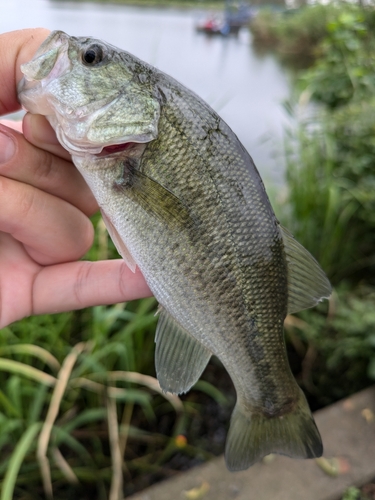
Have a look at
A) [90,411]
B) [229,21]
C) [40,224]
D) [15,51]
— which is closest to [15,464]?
[90,411]

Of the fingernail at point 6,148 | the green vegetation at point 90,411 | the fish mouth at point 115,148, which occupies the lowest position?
the green vegetation at point 90,411

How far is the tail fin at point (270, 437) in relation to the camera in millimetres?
1141

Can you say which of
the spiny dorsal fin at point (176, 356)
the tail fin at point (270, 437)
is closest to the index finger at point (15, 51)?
the spiny dorsal fin at point (176, 356)

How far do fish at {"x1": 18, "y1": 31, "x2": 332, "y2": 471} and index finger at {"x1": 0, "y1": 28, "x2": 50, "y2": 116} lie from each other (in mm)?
62

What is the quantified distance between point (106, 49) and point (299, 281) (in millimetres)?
762

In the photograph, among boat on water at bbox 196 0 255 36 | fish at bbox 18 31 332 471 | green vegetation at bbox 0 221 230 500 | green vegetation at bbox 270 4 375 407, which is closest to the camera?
fish at bbox 18 31 332 471

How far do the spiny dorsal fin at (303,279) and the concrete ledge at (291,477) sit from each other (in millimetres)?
1081

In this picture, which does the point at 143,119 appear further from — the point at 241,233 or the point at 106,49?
the point at 241,233

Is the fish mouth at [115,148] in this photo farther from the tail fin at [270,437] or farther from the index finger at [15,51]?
the tail fin at [270,437]

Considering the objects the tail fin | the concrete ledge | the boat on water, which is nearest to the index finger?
the tail fin

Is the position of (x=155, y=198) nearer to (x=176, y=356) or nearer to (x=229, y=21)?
(x=176, y=356)

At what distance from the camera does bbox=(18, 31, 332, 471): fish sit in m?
0.96

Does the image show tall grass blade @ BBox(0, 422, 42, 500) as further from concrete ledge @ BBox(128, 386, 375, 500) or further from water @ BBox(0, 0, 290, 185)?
water @ BBox(0, 0, 290, 185)

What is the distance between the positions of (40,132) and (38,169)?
0.31 feet
